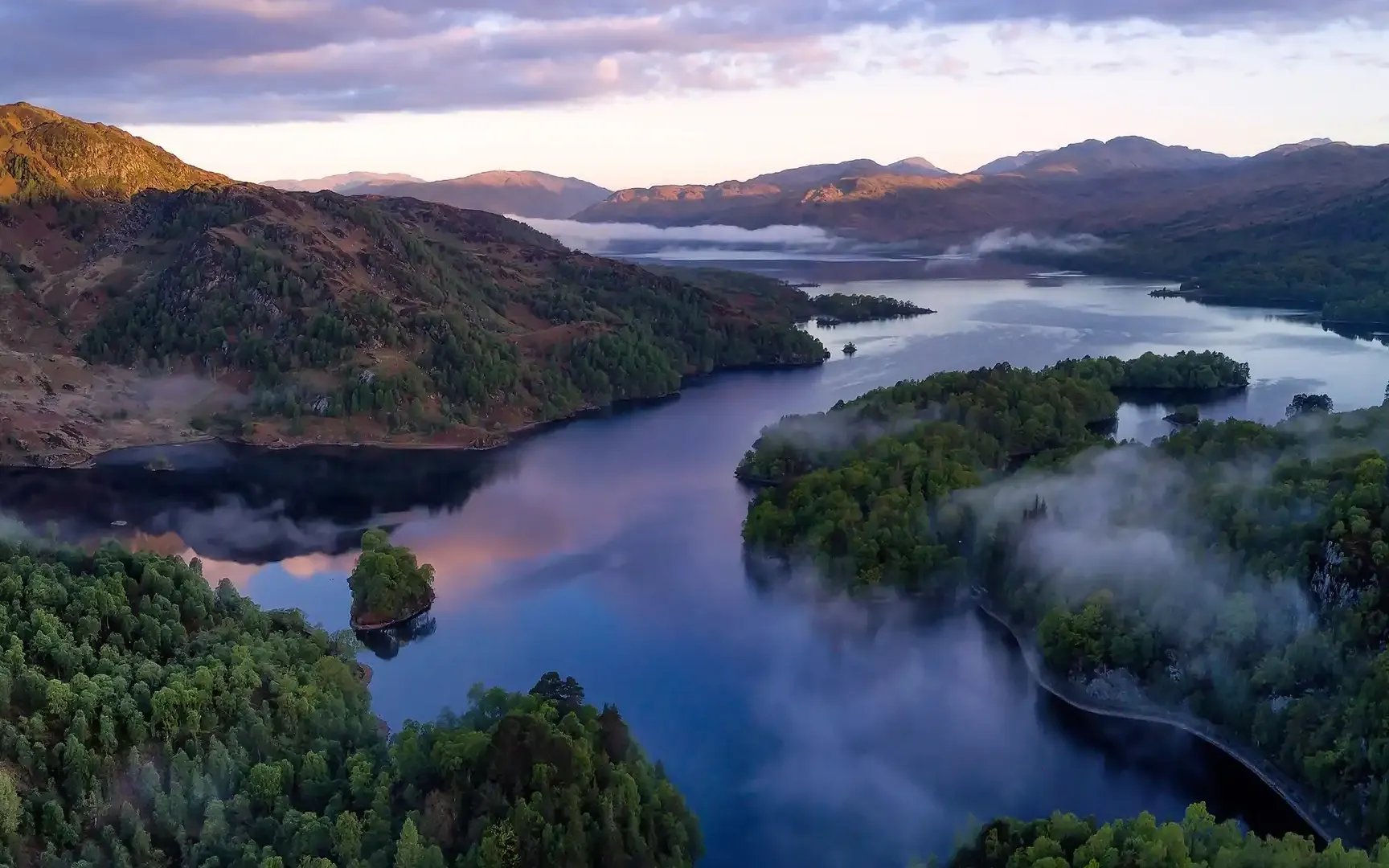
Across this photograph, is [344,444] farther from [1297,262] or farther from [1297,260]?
[1297,260]

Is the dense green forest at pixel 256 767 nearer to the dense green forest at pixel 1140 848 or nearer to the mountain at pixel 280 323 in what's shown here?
the dense green forest at pixel 1140 848

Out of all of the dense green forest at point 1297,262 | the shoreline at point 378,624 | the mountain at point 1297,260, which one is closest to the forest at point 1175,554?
the shoreline at point 378,624

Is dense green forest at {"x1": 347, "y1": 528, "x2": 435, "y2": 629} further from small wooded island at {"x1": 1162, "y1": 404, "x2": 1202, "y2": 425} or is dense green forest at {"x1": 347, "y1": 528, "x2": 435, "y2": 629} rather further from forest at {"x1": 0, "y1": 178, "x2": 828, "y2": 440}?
small wooded island at {"x1": 1162, "y1": 404, "x2": 1202, "y2": 425}

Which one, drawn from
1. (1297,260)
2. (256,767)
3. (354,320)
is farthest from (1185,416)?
(1297,260)

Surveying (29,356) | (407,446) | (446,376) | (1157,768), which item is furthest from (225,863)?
(29,356)

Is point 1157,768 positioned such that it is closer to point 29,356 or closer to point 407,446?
point 407,446

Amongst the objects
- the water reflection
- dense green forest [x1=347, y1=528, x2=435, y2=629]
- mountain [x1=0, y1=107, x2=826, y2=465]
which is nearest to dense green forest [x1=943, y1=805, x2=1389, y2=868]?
the water reflection
